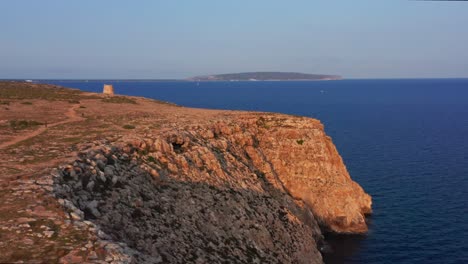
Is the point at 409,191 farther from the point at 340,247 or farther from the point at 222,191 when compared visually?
the point at 222,191

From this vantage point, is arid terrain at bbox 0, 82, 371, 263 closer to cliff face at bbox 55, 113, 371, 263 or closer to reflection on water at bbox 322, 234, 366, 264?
cliff face at bbox 55, 113, 371, 263

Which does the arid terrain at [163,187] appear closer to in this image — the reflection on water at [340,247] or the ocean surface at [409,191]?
the reflection on water at [340,247]

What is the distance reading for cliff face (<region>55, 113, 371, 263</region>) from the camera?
22283 mm

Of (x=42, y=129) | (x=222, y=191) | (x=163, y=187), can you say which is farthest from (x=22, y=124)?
(x=222, y=191)

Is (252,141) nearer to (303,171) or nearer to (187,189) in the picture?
(303,171)

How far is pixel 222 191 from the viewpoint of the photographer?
116 ft

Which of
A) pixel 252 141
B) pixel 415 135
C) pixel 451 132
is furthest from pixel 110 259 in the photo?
pixel 451 132

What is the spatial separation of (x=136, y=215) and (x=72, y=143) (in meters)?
10.6

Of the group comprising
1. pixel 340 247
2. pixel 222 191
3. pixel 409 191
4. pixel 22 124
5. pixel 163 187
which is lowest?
pixel 340 247

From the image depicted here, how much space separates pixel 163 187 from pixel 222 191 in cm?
786

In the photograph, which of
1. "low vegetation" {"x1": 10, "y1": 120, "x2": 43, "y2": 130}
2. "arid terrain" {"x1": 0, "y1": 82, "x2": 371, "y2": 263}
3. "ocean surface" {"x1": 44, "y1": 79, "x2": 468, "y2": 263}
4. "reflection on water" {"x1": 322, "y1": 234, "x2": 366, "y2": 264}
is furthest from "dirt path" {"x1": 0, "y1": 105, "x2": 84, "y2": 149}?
"ocean surface" {"x1": 44, "y1": 79, "x2": 468, "y2": 263}

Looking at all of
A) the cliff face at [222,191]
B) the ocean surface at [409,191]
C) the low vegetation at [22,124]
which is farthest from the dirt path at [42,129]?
the ocean surface at [409,191]

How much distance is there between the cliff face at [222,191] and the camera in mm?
22283

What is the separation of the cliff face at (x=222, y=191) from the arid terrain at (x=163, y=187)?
0.44 feet
